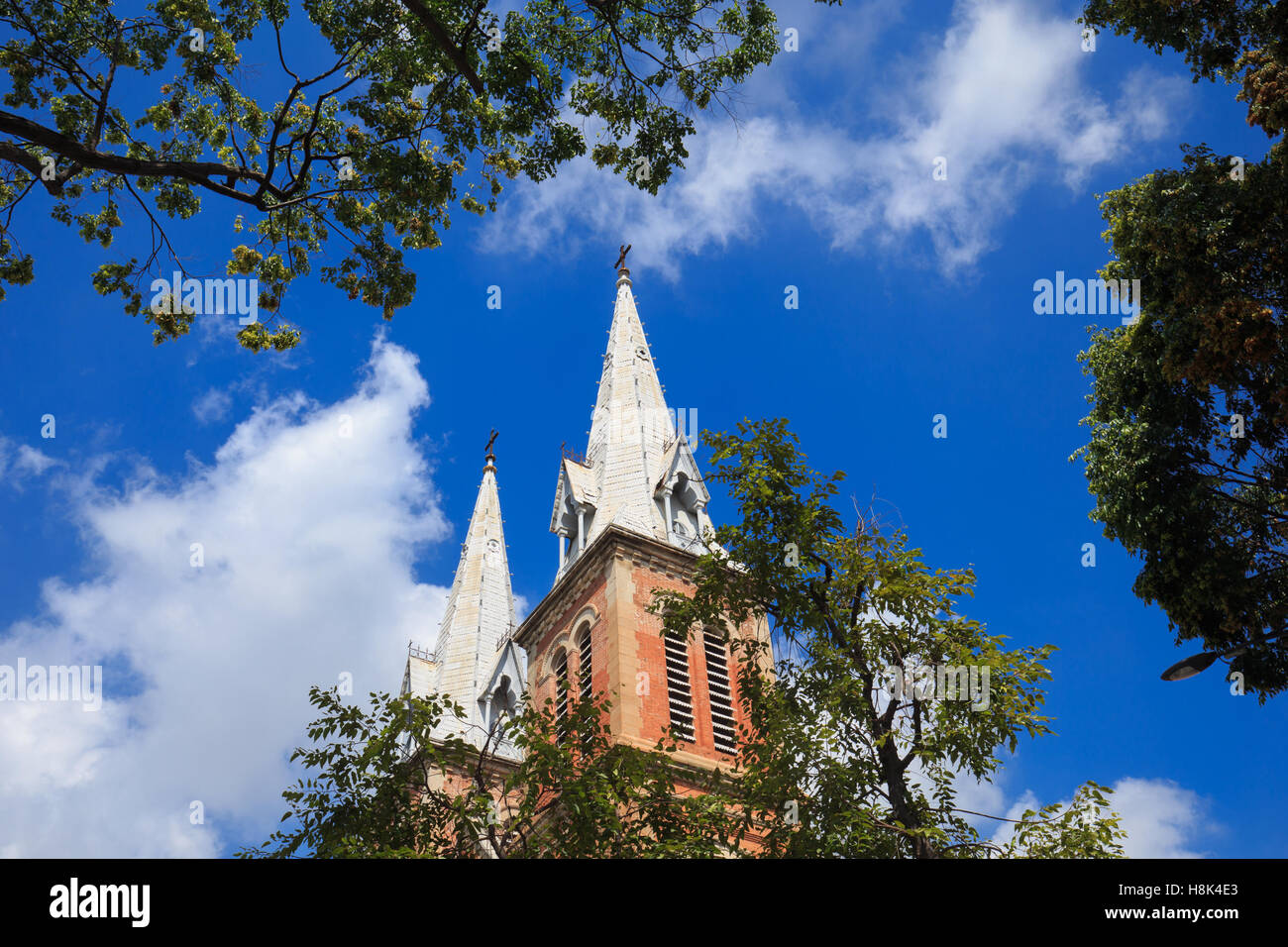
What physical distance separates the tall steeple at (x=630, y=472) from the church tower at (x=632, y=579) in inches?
1.9

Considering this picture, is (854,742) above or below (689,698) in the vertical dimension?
below

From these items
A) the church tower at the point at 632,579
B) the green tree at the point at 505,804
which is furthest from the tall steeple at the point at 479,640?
the green tree at the point at 505,804

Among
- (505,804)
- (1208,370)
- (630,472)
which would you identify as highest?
(630,472)

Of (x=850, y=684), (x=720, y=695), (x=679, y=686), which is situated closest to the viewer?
(x=850, y=684)

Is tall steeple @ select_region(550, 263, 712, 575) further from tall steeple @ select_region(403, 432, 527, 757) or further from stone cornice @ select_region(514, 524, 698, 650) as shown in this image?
tall steeple @ select_region(403, 432, 527, 757)

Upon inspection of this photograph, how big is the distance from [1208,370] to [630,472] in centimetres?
2214

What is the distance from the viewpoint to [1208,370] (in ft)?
48.4

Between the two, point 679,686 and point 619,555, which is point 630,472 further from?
point 679,686

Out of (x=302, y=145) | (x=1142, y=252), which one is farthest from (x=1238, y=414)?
(x=302, y=145)

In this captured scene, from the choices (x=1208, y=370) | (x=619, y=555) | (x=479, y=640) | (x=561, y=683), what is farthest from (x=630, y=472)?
(x=1208, y=370)

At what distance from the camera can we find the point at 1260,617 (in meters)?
14.9

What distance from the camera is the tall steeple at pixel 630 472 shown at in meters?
33.5
